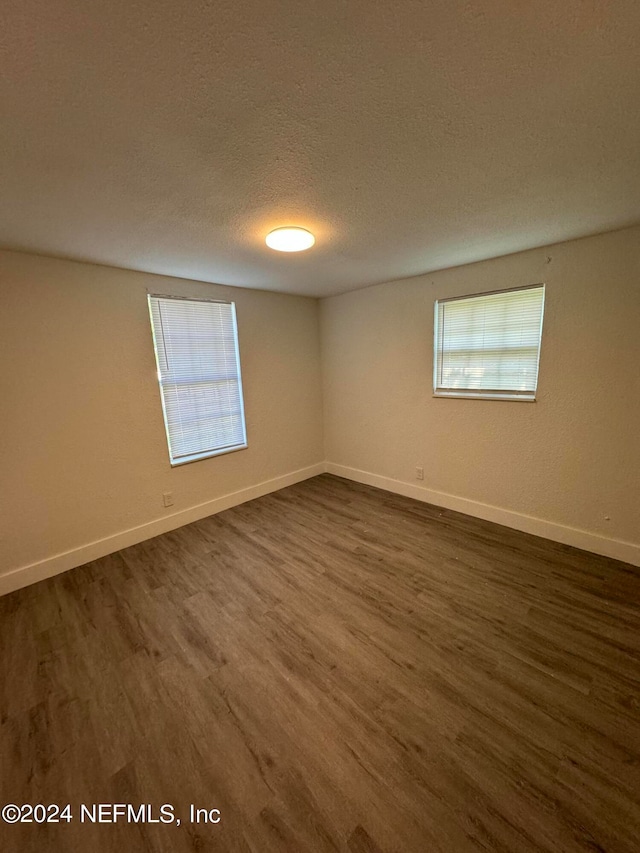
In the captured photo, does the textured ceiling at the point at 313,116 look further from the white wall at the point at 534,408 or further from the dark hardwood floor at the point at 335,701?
the dark hardwood floor at the point at 335,701

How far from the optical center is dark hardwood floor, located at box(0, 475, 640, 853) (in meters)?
1.10

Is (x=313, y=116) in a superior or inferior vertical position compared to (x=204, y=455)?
superior

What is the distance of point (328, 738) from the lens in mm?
1347

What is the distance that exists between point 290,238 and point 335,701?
2467 mm

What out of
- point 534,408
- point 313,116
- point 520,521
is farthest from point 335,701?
point 534,408

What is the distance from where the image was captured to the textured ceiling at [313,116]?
79 cm

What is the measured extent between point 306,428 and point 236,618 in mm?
2596

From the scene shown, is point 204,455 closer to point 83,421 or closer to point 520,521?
point 83,421

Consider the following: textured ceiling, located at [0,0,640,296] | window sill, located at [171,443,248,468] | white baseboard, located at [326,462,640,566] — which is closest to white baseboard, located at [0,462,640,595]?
white baseboard, located at [326,462,640,566]

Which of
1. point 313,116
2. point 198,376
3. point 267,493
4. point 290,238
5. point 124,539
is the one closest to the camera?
point 313,116

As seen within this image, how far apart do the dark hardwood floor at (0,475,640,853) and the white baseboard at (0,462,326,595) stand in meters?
0.10

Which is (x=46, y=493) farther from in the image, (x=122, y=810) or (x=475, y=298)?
(x=475, y=298)

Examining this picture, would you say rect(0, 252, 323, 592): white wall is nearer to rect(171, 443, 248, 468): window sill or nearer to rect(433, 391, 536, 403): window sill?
rect(171, 443, 248, 468): window sill

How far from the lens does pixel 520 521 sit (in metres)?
2.85
